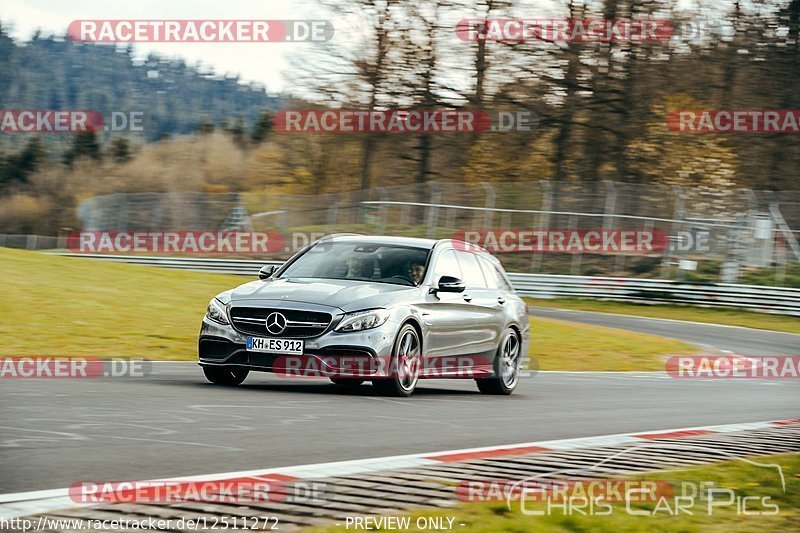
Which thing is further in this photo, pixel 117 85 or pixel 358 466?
pixel 117 85

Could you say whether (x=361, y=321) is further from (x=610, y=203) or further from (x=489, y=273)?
(x=610, y=203)

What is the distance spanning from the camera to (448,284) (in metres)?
12.7

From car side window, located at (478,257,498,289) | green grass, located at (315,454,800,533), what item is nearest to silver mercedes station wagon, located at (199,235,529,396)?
car side window, located at (478,257,498,289)

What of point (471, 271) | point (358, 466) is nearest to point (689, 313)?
point (471, 271)

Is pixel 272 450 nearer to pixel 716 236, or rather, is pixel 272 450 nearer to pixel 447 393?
pixel 447 393

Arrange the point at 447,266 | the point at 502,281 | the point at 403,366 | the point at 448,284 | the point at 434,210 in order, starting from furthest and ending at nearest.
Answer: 1. the point at 434,210
2. the point at 502,281
3. the point at 447,266
4. the point at 448,284
5. the point at 403,366

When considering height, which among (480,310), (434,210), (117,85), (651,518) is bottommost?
(651,518)

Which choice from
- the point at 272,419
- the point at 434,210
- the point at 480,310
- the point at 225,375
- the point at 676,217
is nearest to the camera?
the point at 272,419

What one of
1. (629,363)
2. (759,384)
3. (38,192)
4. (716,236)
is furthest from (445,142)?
(38,192)

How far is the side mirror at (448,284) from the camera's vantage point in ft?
41.5

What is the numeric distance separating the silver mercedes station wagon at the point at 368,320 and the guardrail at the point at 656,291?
961 inches

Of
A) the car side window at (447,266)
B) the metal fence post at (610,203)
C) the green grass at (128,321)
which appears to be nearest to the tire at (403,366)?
the car side window at (447,266)

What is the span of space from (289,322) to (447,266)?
2.36m

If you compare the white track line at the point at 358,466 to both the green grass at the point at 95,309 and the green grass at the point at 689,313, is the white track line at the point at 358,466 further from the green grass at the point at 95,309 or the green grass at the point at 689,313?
the green grass at the point at 689,313
